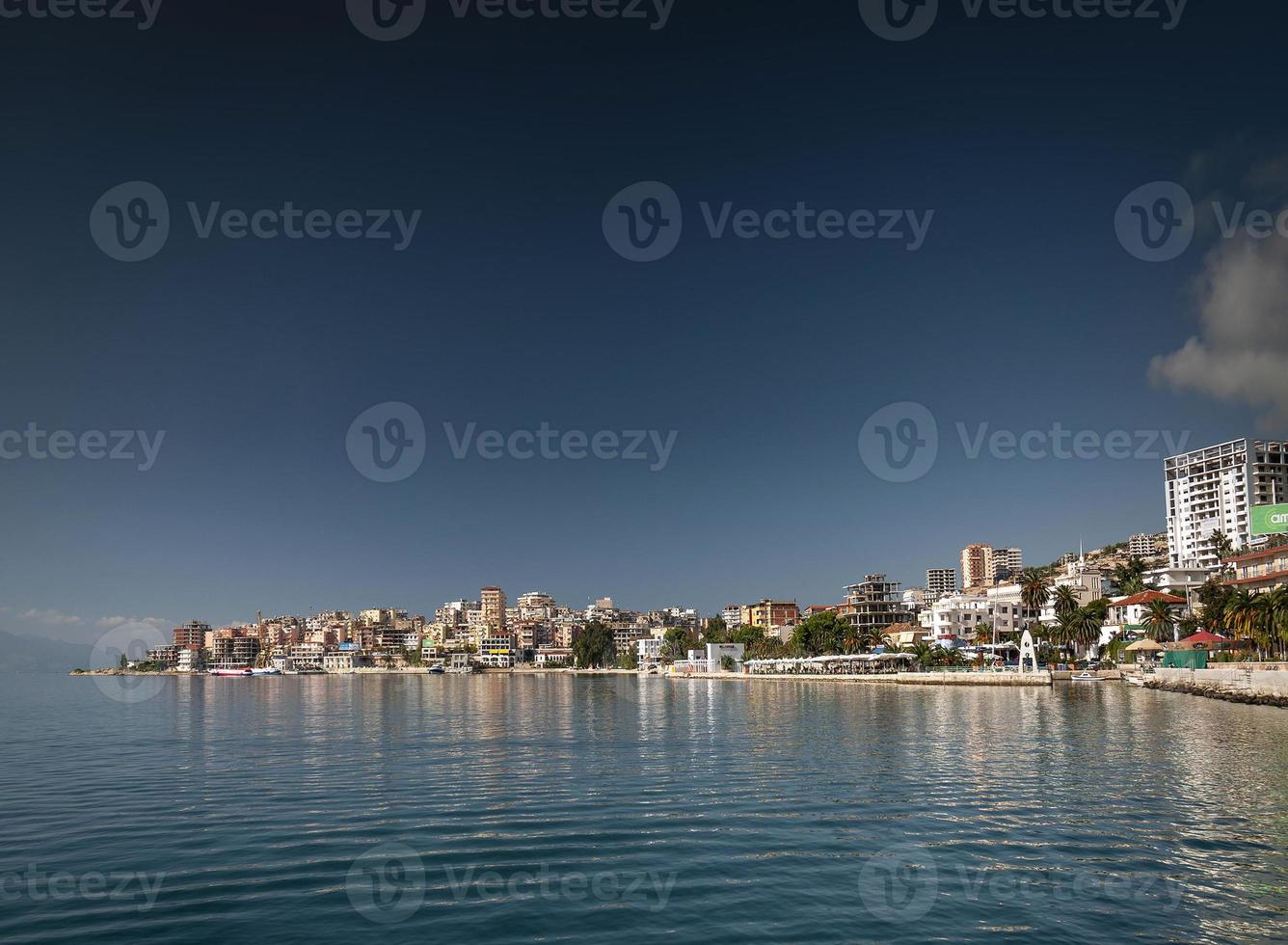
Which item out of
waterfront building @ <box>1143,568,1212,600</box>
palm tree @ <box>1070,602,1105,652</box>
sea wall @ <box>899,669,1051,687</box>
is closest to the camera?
sea wall @ <box>899,669,1051,687</box>

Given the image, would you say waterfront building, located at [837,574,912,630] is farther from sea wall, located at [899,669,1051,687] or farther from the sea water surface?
the sea water surface

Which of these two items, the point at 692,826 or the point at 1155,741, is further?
the point at 1155,741

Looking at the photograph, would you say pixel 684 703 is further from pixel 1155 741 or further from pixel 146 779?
pixel 146 779

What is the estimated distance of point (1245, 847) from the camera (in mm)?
18516

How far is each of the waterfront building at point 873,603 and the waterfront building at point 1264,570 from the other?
58.0 metres

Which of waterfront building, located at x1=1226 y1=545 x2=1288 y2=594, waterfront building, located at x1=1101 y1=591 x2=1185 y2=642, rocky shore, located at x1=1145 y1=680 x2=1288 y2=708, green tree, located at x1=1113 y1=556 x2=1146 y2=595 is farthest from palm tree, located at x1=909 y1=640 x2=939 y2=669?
rocky shore, located at x1=1145 y1=680 x2=1288 y2=708

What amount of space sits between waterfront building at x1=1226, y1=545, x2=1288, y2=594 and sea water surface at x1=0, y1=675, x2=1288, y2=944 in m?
55.7

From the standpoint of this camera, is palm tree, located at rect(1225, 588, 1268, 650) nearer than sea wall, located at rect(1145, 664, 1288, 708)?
No

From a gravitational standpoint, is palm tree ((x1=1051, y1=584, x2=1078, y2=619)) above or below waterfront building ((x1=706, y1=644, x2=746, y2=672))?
above

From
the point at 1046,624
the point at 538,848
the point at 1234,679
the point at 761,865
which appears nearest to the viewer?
the point at 761,865

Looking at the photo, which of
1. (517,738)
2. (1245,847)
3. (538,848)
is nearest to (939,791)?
(1245,847)

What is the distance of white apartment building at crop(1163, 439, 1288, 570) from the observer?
6447 inches

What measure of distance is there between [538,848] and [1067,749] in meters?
25.0

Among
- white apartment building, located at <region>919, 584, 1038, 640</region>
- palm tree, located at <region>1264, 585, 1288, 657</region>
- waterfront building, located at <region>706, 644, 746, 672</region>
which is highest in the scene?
palm tree, located at <region>1264, 585, 1288, 657</region>
